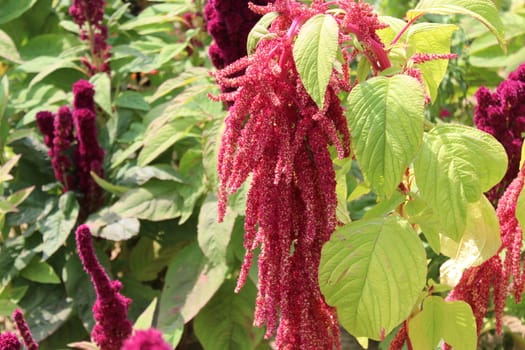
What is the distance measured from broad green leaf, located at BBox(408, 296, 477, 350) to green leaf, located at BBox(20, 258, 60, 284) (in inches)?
59.1

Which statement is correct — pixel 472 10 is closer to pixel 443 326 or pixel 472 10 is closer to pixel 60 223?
pixel 443 326

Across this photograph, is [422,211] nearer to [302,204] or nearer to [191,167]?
[302,204]

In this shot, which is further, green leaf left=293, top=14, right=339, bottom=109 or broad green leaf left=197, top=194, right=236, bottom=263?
broad green leaf left=197, top=194, right=236, bottom=263

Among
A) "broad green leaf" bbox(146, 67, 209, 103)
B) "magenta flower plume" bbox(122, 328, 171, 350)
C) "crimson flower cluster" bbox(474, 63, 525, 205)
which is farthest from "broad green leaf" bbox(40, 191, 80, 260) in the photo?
"magenta flower plume" bbox(122, 328, 171, 350)

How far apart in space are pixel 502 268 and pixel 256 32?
2.08ft

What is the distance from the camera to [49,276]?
109 inches

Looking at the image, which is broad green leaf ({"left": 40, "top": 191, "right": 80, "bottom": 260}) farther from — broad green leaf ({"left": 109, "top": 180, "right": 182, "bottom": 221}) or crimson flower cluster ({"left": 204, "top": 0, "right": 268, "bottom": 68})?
crimson flower cluster ({"left": 204, "top": 0, "right": 268, "bottom": 68})

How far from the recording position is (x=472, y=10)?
1.42m

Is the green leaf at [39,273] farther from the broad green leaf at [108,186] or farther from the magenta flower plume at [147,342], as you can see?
the magenta flower plume at [147,342]

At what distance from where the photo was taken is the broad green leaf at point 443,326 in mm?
1476

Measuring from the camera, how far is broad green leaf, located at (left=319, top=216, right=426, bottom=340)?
1312 mm

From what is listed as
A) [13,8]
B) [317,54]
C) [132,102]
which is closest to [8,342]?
[317,54]

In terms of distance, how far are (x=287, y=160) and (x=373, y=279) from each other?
0.78 feet

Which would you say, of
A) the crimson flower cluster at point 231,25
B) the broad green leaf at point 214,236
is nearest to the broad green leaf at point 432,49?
the crimson flower cluster at point 231,25
